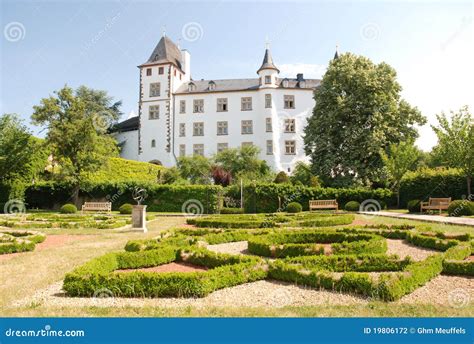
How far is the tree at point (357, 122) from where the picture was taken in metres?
27.2

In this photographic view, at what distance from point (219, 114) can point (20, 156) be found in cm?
2147

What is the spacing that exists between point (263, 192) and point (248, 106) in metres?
19.9

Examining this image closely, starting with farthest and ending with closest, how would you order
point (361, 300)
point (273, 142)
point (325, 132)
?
1. point (273, 142)
2. point (325, 132)
3. point (361, 300)

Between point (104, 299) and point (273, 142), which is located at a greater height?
point (273, 142)

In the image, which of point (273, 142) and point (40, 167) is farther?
point (273, 142)

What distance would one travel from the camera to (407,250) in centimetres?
862

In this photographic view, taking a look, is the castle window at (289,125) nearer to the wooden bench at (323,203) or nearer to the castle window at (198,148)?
the castle window at (198,148)

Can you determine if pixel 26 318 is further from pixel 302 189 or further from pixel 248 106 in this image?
pixel 248 106

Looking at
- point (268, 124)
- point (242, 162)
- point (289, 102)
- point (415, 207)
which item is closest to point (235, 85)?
point (268, 124)

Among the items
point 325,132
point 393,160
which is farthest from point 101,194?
point 393,160

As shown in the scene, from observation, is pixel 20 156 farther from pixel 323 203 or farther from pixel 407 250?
pixel 407 250

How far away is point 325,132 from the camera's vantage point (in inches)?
1144

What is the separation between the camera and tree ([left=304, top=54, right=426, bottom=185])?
89.1 ft

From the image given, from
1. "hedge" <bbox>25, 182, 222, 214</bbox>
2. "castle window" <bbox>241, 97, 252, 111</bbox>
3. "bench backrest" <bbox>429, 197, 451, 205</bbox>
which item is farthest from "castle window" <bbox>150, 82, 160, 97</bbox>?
"bench backrest" <bbox>429, 197, 451, 205</bbox>
